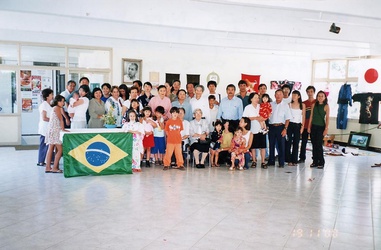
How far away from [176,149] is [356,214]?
10.9ft

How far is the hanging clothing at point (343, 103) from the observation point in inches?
456

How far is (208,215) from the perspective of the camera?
179 inches

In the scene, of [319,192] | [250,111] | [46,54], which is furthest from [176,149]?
[46,54]

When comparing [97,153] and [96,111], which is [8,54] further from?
[97,153]

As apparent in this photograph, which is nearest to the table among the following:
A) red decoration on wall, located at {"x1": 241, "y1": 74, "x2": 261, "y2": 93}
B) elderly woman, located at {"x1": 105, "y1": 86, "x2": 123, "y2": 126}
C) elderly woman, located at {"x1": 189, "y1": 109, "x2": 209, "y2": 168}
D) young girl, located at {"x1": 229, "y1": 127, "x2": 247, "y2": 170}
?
elderly woman, located at {"x1": 105, "y1": 86, "x2": 123, "y2": 126}

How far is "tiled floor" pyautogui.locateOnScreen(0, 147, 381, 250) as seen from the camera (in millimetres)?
3785

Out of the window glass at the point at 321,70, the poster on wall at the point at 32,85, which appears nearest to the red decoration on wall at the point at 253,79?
the window glass at the point at 321,70

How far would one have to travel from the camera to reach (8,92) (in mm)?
10000

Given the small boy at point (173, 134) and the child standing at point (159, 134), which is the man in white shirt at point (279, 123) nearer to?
the small boy at point (173, 134)

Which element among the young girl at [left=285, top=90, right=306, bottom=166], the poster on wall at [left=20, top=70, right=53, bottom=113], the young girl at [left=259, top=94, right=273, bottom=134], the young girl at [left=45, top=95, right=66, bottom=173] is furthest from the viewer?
the poster on wall at [left=20, top=70, right=53, bottom=113]

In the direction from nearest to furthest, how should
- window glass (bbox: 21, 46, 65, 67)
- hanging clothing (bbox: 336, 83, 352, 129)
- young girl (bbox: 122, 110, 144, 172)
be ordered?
young girl (bbox: 122, 110, 144, 172) → window glass (bbox: 21, 46, 65, 67) → hanging clothing (bbox: 336, 83, 352, 129)

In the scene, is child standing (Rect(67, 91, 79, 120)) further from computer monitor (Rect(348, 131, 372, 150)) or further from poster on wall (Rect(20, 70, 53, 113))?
computer monitor (Rect(348, 131, 372, 150))

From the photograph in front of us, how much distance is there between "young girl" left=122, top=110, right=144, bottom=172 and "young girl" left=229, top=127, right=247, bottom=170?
5.63 feet

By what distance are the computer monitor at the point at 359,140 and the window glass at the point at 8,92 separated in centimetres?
935
